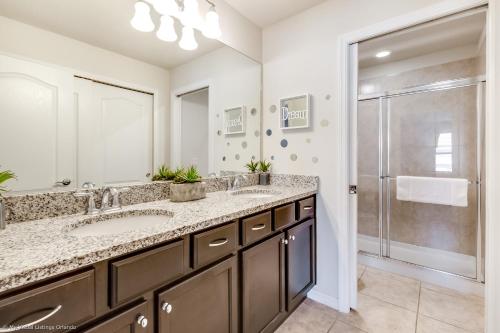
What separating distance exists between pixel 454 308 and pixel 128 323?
2229mm

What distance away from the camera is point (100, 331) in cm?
70

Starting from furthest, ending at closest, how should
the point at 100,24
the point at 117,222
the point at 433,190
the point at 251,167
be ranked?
the point at 433,190
the point at 251,167
the point at 100,24
the point at 117,222

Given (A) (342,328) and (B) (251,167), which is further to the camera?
(B) (251,167)

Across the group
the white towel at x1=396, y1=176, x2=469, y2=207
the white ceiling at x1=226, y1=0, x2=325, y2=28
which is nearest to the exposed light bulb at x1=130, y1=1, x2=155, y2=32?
the white ceiling at x1=226, y1=0, x2=325, y2=28

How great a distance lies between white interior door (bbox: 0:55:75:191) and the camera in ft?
3.21

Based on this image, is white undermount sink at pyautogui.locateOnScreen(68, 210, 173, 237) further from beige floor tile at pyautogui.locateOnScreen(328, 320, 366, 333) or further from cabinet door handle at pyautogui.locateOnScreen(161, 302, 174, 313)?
beige floor tile at pyautogui.locateOnScreen(328, 320, 366, 333)

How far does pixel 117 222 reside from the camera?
3.76 feet

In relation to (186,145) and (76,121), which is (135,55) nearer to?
(76,121)

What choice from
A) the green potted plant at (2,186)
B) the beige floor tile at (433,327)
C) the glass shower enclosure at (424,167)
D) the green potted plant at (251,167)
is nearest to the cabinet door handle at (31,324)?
the green potted plant at (2,186)

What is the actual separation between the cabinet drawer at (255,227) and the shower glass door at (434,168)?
2021mm

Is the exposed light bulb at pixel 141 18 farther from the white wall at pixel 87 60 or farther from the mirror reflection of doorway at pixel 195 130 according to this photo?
the mirror reflection of doorway at pixel 195 130

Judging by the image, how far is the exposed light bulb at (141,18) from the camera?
137 centimetres

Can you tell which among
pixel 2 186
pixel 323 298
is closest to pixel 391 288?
pixel 323 298

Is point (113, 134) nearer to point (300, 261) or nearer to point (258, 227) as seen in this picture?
point (258, 227)
